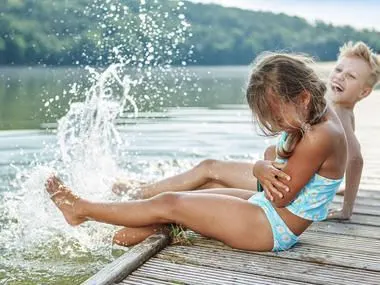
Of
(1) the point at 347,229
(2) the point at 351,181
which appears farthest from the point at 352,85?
(1) the point at 347,229

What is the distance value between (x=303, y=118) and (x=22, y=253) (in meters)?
2.41

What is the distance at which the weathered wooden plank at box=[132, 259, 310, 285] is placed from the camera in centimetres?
302

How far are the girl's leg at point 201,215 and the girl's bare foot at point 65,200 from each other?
0.05 metres

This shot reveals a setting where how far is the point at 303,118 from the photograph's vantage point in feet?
10.8

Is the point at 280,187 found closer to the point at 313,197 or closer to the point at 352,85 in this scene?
the point at 313,197

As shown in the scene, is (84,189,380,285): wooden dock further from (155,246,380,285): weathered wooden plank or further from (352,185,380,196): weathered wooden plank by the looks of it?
(352,185,380,196): weathered wooden plank

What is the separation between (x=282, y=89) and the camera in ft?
10.6

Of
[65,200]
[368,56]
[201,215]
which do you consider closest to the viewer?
[201,215]

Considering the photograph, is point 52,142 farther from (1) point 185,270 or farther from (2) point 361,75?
(1) point 185,270

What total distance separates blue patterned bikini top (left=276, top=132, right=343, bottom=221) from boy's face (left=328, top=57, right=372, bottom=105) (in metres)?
1.17

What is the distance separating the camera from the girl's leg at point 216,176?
14.7 ft

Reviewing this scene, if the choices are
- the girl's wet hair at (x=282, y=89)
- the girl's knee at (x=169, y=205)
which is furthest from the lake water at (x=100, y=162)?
the girl's knee at (x=169, y=205)

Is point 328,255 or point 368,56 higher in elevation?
point 368,56

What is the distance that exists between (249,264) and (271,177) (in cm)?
47
